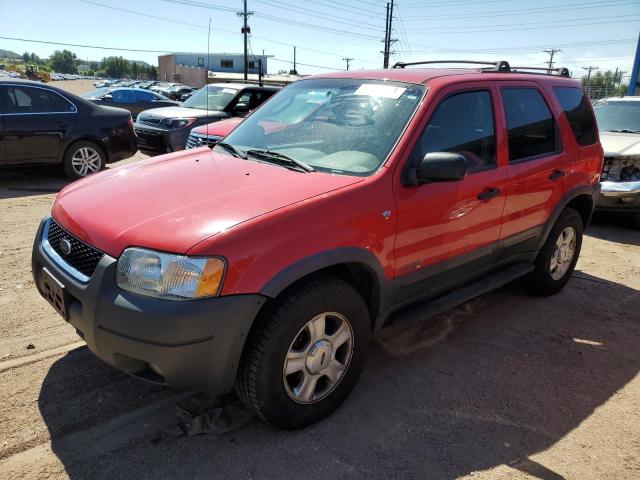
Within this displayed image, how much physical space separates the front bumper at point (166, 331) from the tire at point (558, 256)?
10.2 ft

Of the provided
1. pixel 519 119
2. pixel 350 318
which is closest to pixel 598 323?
pixel 519 119

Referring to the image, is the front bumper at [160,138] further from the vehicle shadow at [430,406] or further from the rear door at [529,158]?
the rear door at [529,158]

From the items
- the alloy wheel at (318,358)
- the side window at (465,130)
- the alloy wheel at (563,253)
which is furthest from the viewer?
the alloy wheel at (563,253)

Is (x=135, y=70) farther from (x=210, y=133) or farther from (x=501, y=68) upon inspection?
(x=501, y=68)

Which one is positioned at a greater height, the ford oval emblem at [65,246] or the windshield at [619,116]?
the windshield at [619,116]

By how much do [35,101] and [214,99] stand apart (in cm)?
338

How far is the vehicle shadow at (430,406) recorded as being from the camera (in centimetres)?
250

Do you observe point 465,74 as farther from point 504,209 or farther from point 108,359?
point 108,359

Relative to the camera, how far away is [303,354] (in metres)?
2.63

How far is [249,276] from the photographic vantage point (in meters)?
2.30

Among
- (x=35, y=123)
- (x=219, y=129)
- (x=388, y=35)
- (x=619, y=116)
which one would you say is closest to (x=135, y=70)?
(x=388, y=35)

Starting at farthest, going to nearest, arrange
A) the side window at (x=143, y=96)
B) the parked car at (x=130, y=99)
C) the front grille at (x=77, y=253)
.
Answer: the side window at (x=143, y=96) < the parked car at (x=130, y=99) < the front grille at (x=77, y=253)

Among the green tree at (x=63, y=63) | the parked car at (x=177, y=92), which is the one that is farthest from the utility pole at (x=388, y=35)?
the green tree at (x=63, y=63)

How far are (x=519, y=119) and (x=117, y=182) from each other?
287cm
